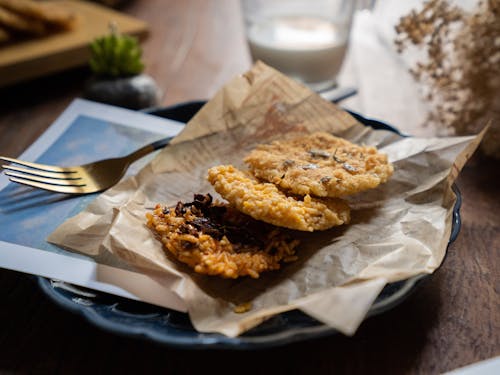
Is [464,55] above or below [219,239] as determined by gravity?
above

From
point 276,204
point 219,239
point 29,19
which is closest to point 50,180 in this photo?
point 219,239

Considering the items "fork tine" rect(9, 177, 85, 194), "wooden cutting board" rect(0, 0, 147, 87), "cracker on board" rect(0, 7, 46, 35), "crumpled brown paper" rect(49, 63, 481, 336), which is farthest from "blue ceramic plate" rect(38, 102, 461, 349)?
"cracker on board" rect(0, 7, 46, 35)

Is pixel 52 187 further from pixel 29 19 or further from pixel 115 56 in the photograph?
pixel 29 19

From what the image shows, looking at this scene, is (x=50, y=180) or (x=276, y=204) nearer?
(x=276, y=204)

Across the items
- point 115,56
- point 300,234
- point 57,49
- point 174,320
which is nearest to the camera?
point 174,320

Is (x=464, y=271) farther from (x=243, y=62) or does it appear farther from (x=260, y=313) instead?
(x=243, y=62)

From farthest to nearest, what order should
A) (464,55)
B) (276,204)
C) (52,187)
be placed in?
(464,55) → (52,187) → (276,204)

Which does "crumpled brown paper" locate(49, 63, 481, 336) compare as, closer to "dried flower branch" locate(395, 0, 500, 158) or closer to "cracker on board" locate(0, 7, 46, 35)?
"dried flower branch" locate(395, 0, 500, 158)
